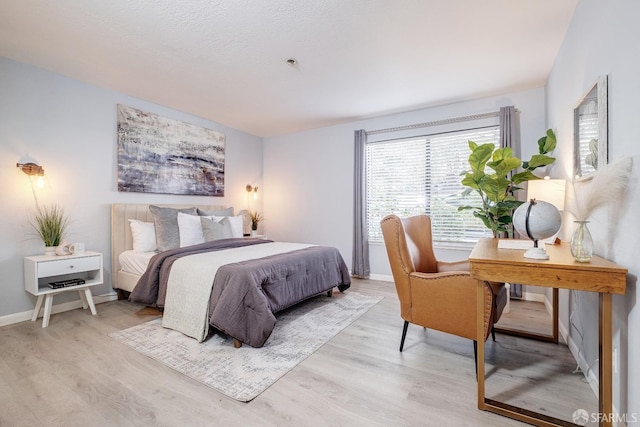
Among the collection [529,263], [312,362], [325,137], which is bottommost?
[312,362]

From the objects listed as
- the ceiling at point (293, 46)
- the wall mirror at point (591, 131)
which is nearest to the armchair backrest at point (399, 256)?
the wall mirror at point (591, 131)

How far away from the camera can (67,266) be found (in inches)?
112

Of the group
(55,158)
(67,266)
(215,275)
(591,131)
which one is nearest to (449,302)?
(591,131)

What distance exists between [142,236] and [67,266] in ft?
2.49

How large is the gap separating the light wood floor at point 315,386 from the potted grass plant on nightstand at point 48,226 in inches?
35.2

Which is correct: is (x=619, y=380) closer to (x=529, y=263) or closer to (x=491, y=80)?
(x=529, y=263)

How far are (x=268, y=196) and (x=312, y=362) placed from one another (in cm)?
408

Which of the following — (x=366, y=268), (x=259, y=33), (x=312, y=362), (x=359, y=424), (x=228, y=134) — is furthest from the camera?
(x=228, y=134)

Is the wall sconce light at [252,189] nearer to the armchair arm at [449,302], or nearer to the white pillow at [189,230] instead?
the white pillow at [189,230]

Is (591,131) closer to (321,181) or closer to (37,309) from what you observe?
(321,181)

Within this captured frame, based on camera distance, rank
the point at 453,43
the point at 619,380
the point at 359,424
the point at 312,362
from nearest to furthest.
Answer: the point at 619,380 → the point at 359,424 → the point at 312,362 → the point at 453,43

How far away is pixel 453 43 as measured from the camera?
2574mm

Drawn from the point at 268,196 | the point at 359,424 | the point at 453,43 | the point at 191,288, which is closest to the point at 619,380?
the point at 359,424

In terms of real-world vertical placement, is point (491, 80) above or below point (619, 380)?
above
